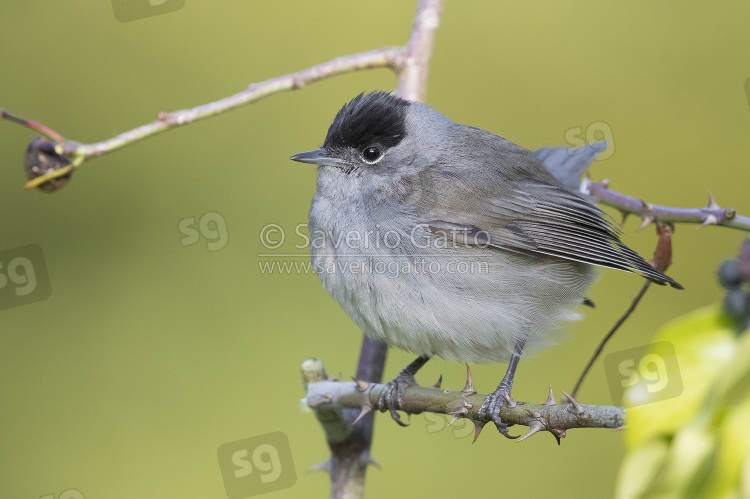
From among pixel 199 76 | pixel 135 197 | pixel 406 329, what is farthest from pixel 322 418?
pixel 199 76

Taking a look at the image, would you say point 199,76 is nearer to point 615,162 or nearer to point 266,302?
point 266,302

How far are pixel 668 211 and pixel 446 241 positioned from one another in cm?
71

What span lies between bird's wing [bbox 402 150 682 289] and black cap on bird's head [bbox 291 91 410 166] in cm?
22

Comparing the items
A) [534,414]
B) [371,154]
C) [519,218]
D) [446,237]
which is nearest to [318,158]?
[371,154]

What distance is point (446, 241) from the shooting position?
95.4 inches

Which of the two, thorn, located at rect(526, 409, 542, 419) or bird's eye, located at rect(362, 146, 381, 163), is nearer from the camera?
thorn, located at rect(526, 409, 542, 419)

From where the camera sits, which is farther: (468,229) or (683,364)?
(468,229)

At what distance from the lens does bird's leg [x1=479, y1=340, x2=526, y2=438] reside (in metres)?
2.07

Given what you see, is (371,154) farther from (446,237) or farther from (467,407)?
(467,407)

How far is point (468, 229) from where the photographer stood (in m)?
2.49

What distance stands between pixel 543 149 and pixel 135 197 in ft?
7.66

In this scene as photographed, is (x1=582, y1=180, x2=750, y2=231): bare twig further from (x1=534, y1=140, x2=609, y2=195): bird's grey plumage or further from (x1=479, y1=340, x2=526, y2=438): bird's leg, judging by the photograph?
(x1=479, y1=340, x2=526, y2=438): bird's leg

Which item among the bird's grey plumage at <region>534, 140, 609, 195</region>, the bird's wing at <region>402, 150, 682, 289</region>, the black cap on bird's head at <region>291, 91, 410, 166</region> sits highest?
the black cap on bird's head at <region>291, 91, 410, 166</region>

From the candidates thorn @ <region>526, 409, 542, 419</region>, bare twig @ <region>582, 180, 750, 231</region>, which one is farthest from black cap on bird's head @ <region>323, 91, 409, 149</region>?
thorn @ <region>526, 409, 542, 419</region>
